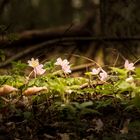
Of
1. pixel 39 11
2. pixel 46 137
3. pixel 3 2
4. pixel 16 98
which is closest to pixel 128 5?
pixel 3 2

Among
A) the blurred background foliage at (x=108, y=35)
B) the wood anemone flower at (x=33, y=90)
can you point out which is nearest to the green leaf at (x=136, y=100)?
the wood anemone flower at (x=33, y=90)

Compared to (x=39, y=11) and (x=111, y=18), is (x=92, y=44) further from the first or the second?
(x=39, y=11)

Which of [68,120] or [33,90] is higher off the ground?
[33,90]

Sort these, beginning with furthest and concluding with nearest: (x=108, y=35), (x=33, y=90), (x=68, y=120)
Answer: (x=108, y=35)
(x=33, y=90)
(x=68, y=120)

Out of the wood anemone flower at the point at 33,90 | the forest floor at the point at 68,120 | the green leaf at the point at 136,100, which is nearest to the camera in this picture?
the forest floor at the point at 68,120

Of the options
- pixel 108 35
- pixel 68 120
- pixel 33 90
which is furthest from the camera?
pixel 108 35

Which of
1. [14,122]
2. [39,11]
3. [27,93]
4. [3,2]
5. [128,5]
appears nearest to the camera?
[14,122]

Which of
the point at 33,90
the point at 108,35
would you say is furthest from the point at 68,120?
the point at 108,35

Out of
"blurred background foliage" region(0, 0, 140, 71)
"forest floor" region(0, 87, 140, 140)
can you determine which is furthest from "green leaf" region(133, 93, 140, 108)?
"blurred background foliage" region(0, 0, 140, 71)

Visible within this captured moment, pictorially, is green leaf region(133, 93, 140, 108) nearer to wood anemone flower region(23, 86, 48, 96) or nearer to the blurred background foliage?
wood anemone flower region(23, 86, 48, 96)

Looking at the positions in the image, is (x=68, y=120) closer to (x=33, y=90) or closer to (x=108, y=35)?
(x=33, y=90)

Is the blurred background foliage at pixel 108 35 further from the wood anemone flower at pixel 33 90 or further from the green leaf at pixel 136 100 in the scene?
the green leaf at pixel 136 100
